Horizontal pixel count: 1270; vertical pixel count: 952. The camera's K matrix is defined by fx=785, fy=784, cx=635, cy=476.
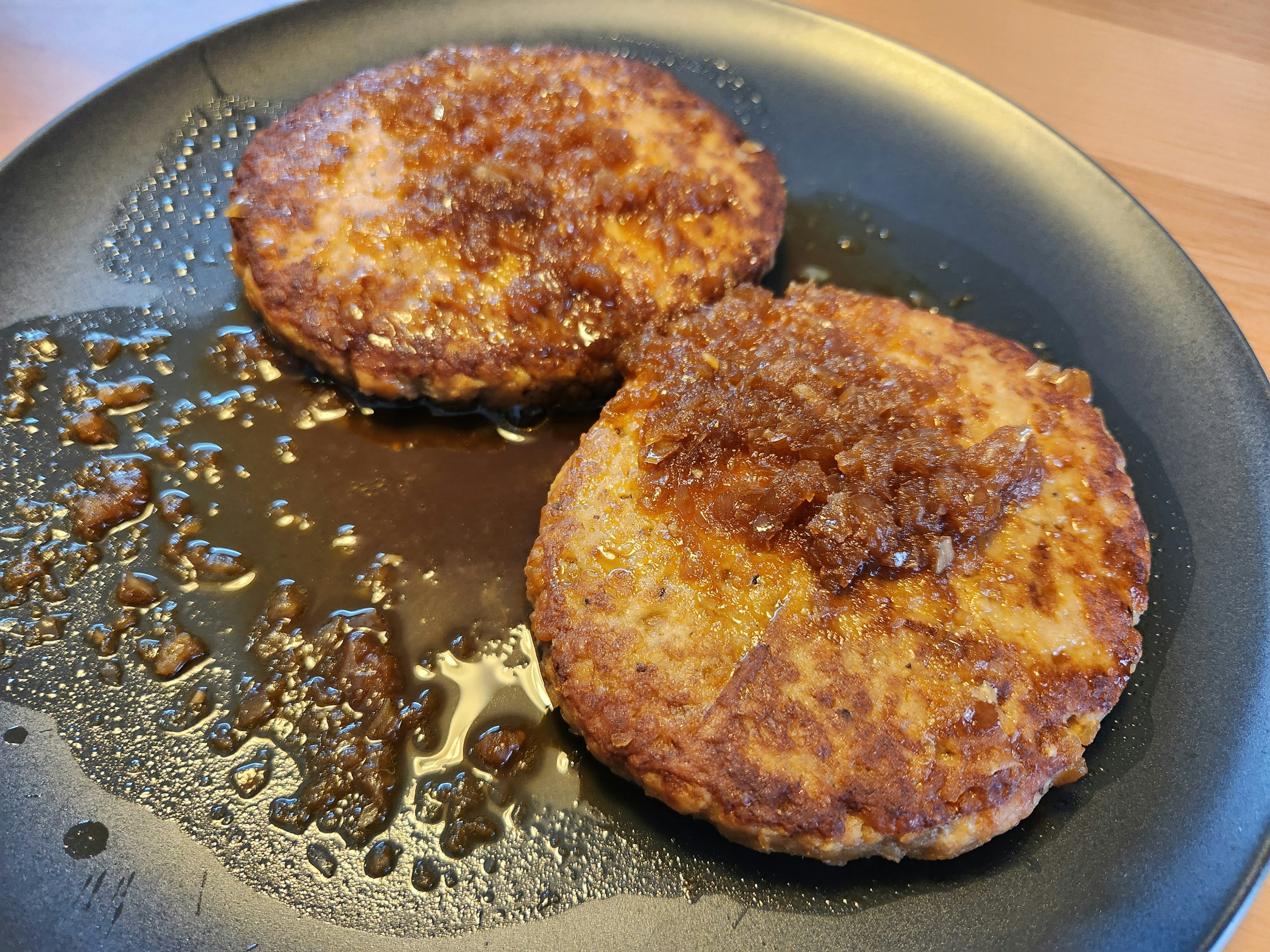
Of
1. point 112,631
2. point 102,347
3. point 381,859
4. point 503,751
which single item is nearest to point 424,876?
point 381,859

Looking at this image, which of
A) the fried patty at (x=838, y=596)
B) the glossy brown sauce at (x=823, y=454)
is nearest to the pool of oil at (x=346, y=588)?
the fried patty at (x=838, y=596)

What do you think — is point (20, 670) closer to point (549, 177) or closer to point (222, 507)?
point (222, 507)

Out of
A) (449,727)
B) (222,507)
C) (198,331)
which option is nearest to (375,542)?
(222,507)


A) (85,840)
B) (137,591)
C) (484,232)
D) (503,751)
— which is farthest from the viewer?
(484,232)

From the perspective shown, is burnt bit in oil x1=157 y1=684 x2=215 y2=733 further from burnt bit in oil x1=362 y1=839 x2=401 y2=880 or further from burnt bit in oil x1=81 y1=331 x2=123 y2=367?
burnt bit in oil x1=81 y1=331 x2=123 y2=367

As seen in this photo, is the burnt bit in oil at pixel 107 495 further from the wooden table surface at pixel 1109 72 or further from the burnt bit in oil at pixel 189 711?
the wooden table surface at pixel 1109 72

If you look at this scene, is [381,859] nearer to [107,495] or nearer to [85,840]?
[85,840]
